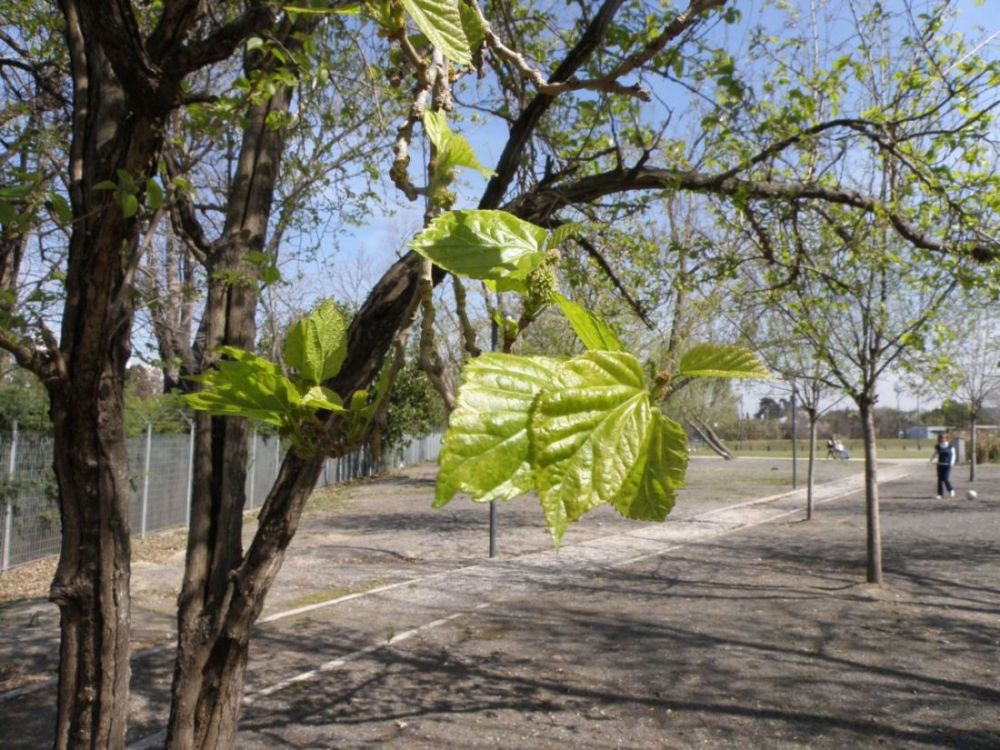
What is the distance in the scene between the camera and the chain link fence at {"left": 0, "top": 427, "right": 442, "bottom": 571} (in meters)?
9.15

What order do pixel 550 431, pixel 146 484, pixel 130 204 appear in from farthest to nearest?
pixel 146 484
pixel 130 204
pixel 550 431

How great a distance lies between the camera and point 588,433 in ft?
1.38

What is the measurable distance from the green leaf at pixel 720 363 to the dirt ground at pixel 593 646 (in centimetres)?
450

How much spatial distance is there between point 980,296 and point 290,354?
367 inches

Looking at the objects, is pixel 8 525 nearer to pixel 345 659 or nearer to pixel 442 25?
pixel 345 659

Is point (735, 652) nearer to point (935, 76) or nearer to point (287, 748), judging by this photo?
point (287, 748)

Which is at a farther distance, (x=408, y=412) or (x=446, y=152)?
(x=408, y=412)

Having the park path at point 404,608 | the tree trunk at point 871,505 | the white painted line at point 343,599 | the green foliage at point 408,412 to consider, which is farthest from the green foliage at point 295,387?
the green foliage at point 408,412

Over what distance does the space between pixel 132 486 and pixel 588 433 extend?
41.2 ft

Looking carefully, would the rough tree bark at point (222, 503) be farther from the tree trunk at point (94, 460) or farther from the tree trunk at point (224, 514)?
the tree trunk at point (94, 460)

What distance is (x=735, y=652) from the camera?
6.10 meters

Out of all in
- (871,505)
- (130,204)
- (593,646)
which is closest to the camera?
(130,204)

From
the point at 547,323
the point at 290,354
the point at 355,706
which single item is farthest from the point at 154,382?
the point at 290,354

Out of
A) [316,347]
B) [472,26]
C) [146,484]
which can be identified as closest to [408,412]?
[146,484]
